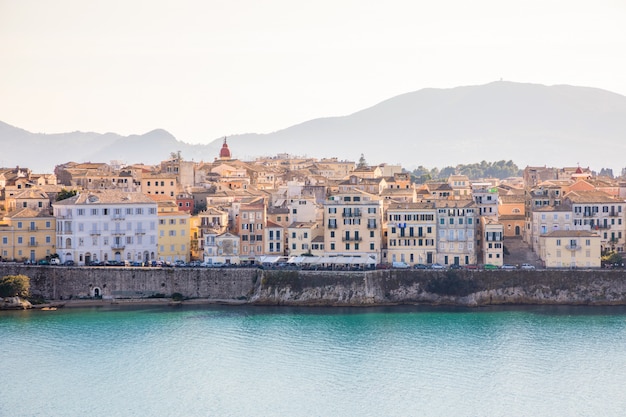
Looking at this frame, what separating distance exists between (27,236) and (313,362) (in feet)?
78.3

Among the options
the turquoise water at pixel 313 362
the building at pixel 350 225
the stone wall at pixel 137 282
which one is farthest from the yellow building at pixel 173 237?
the building at pixel 350 225

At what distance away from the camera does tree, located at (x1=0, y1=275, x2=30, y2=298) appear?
176 ft

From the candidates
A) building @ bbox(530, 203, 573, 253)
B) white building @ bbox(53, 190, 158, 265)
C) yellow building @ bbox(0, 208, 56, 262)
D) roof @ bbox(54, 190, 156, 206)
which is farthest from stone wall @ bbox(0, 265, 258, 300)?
building @ bbox(530, 203, 573, 253)

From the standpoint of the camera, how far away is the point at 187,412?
119ft

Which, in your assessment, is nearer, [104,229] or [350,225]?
[350,225]

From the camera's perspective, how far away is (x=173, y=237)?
5956 centimetres

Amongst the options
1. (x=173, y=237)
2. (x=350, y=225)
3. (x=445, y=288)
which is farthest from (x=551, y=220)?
(x=173, y=237)

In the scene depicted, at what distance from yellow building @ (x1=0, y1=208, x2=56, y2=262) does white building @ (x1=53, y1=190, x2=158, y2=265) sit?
805 millimetres

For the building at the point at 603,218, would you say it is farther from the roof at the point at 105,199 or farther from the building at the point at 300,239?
the roof at the point at 105,199

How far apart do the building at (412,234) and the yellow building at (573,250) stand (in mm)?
6556

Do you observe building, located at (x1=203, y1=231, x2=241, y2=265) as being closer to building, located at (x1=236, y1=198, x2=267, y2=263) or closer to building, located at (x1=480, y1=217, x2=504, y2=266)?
building, located at (x1=236, y1=198, x2=267, y2=263)

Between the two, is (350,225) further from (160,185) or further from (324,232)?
(160,185)

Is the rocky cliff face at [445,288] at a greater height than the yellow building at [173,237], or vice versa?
the yellow building at [173,237]

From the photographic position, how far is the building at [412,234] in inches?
2234
